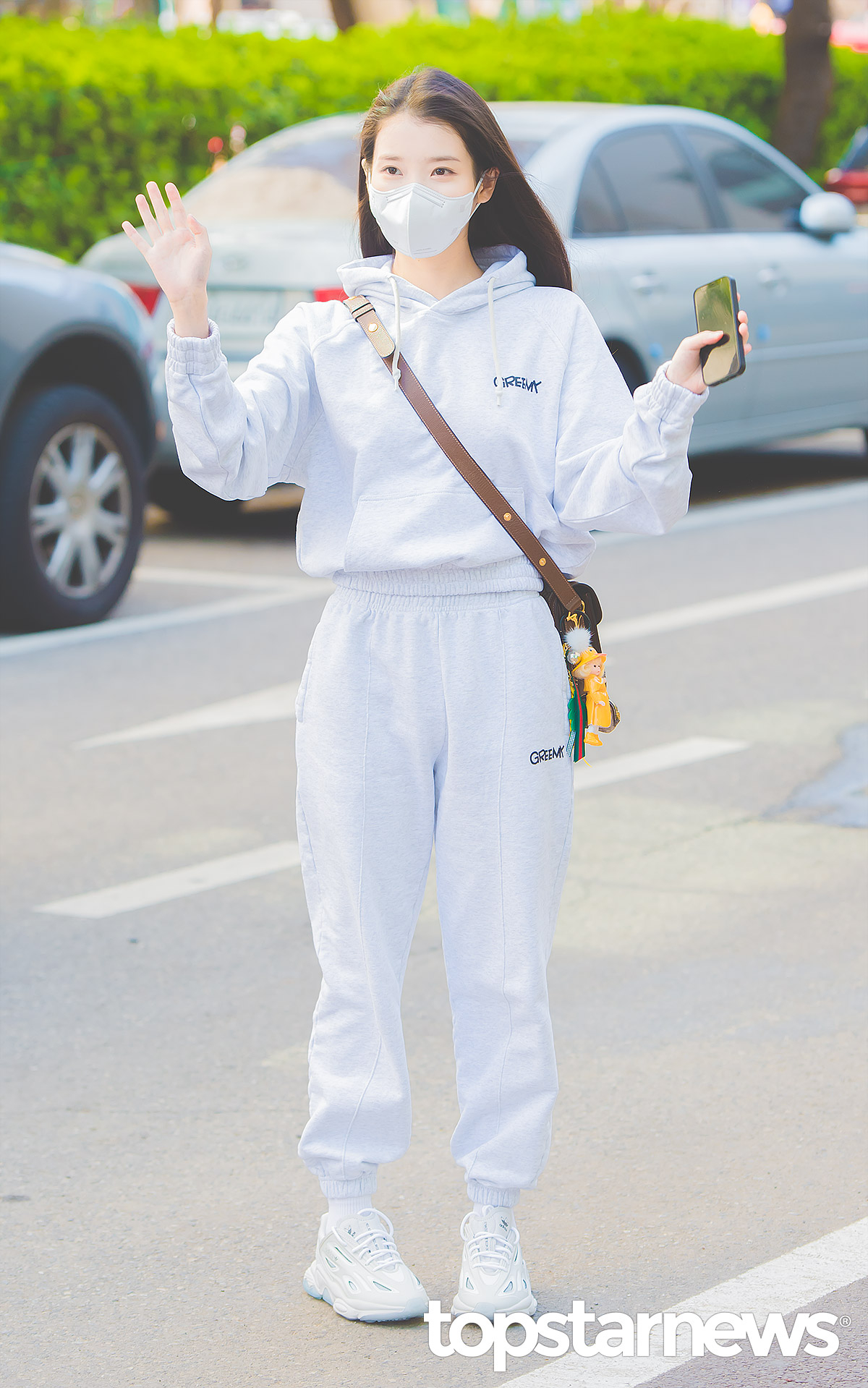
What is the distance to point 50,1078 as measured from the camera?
12.7ft

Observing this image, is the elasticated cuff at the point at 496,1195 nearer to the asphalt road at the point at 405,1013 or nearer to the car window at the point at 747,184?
the asphalt road at the point at 405,1013

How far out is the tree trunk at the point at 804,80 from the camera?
59.5 ft

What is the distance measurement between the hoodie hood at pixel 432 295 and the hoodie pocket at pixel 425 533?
0.16 meters

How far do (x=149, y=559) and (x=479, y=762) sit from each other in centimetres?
648

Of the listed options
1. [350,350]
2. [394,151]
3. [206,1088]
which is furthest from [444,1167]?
[394,151]

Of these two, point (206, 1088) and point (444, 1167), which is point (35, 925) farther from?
point (444, 1167)

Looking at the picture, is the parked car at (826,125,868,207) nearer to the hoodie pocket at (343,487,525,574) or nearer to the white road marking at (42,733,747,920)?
the white road marking at (42,733,747,920)

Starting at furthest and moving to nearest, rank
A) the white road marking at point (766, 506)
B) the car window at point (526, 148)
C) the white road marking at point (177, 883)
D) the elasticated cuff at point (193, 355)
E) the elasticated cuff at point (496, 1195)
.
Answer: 1. the white road marking at point (766, 506)
2. the car window at point (526, 148)
3. the white road marking at point (177, 883)
4. the elasticated cuff at point (496, 1195)
5. the elasticated cuff at point (193, 355)

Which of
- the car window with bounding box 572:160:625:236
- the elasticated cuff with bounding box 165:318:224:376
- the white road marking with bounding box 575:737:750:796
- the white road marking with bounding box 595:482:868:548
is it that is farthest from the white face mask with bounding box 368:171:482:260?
the car window with bounding box 572:160:625:236

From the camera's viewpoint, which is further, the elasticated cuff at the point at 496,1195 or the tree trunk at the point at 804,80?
the tree trunk at the point at 804,80

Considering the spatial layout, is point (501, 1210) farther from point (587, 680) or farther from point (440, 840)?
point (587, 680)

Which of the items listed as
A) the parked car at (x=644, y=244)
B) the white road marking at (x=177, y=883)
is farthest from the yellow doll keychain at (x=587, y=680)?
the parked car at (x=644, y=244)

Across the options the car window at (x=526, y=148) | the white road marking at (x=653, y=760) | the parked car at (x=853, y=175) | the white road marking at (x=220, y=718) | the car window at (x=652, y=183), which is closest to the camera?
the white road marking at (x=653, y=760)

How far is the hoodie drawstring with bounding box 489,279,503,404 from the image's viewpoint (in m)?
2.94
